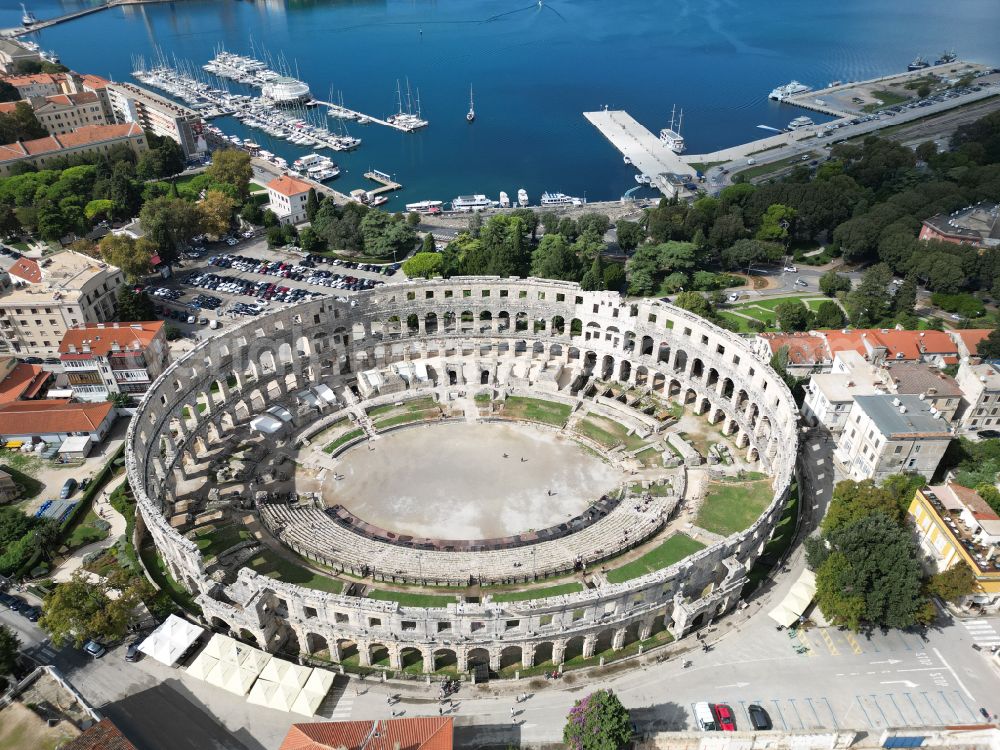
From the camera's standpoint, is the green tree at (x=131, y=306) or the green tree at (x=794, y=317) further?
the green tree at (x=794, y=317)

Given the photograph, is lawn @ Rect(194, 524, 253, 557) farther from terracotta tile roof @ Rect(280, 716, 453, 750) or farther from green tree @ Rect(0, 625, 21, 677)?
terracotta tile roof @ Rect(280, 716, 453, 750)

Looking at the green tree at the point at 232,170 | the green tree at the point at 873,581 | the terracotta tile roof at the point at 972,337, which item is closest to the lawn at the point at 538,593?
the green tree at the point at 873,581

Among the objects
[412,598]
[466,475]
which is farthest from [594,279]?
[412,598]

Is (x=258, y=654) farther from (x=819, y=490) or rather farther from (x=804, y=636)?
(x=819, y=490)

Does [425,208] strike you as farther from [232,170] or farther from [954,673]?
[954,673]

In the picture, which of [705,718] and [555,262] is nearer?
[705,718]

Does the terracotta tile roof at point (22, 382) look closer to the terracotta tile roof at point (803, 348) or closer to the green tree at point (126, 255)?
the green tree at point (126, 255)
